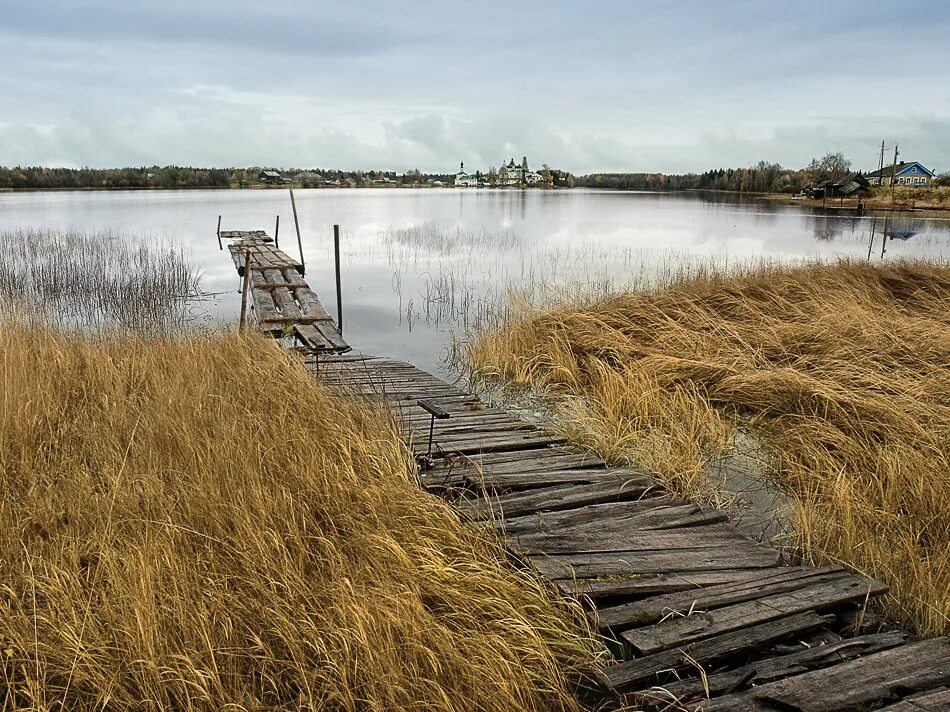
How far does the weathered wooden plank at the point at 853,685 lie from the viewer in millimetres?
2660

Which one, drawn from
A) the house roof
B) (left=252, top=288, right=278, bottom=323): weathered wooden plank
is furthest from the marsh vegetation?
the house roof

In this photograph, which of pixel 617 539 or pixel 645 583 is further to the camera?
pixel 617 539

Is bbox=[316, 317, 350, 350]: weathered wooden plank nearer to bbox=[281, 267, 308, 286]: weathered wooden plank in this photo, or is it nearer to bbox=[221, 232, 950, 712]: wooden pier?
bbox=[281, 267, 308, 286]: weathered wooden plank

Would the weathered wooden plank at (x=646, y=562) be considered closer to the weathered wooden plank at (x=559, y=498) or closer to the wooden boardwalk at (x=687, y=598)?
the wooden boardwalk at (x=687, y=598)

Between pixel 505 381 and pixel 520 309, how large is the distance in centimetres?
246

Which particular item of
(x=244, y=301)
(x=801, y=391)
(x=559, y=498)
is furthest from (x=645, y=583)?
(x=244, y=301)

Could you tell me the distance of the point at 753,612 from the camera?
3.24 meters

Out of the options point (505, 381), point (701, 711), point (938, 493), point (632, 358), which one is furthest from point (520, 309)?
point (701, 711)

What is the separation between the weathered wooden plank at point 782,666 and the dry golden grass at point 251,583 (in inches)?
17.4

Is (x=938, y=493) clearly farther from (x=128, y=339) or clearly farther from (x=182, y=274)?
(x=182, y=274)

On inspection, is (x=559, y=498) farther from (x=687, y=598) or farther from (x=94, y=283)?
(x=94, y=283)

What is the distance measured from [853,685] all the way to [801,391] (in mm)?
4526

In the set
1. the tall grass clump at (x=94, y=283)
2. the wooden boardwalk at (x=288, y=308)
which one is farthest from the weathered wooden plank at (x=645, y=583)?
the tall grass clump at (x=94, y=283)

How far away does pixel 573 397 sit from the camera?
7961mm
